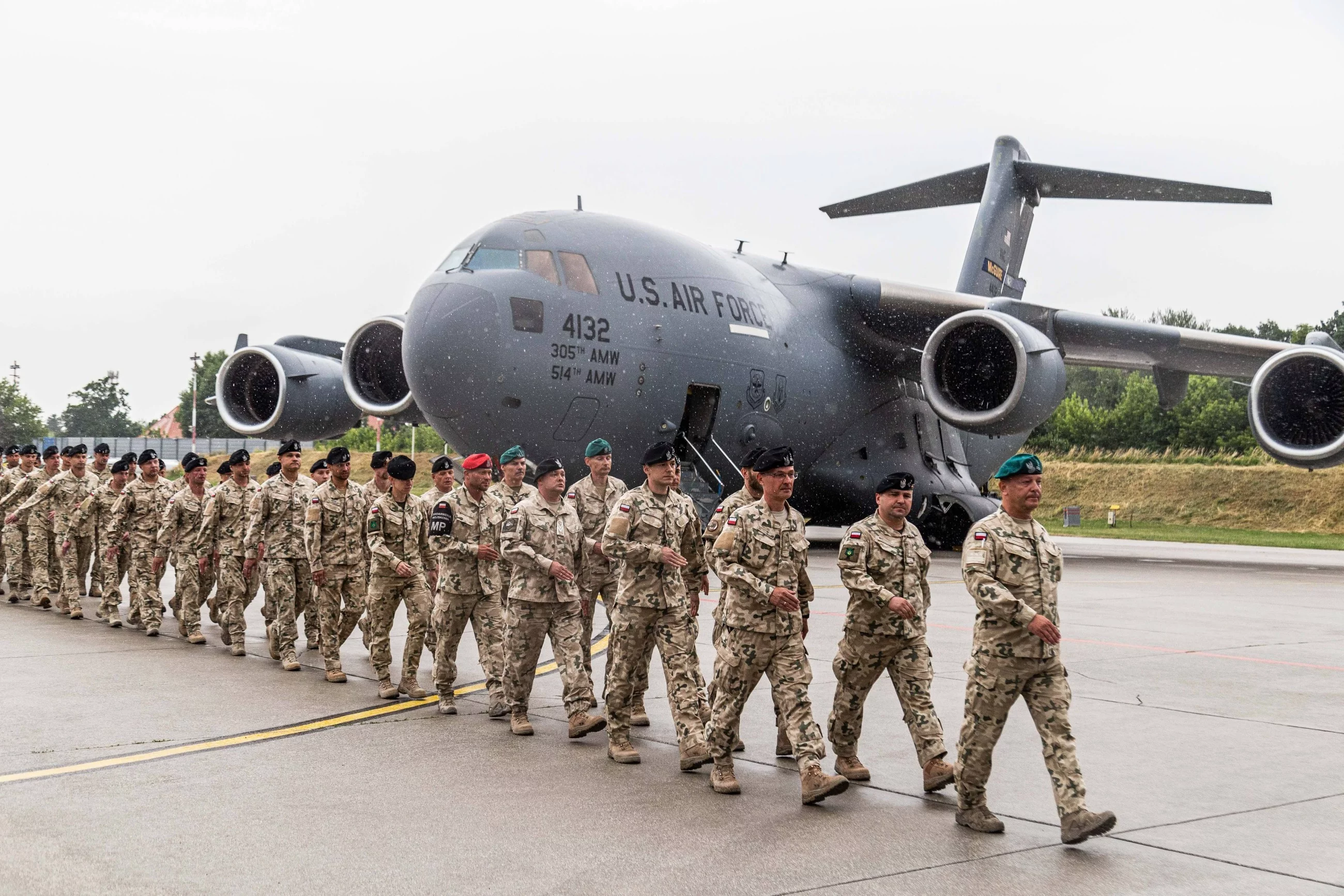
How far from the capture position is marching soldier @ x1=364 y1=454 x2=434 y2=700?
317 inches

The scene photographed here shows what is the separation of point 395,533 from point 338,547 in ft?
2.40

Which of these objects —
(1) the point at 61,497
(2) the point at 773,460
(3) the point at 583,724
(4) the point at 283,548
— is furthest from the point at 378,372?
(2) the point at 773,460

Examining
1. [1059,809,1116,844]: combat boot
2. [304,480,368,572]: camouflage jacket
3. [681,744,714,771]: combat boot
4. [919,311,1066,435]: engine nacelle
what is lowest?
[681,744,714,771]: combat boot

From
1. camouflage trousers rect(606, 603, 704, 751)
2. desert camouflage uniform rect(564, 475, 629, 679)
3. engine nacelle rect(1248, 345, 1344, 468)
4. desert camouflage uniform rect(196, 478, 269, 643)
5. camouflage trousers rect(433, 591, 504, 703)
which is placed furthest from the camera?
engine nacelle rect(1248, 345, 1344, 468)

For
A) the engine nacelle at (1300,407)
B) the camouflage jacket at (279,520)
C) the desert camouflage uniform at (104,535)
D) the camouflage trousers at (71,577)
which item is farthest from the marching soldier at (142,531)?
the engine nacelle at (1300,407)

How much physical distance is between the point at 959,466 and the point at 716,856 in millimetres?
17845

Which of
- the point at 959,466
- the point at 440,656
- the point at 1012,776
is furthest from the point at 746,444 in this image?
the point at 1012,776

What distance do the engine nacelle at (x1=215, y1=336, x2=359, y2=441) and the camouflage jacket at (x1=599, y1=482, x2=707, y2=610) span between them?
1342cm

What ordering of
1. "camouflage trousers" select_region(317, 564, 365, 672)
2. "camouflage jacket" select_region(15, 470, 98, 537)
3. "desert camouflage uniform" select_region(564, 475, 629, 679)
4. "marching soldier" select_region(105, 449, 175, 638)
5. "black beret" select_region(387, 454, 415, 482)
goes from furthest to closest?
"camouflage jacket" select_region(15, 470, 98, 537), "marching soldier" select_region(105, 449, 175, 638), "camouflage trousers" select_region(317, 564, 365, 672), "black beret" select_region(387, 454, 415, 482), "desert camouflage uniform" select_region(564, 475, 629, 679)

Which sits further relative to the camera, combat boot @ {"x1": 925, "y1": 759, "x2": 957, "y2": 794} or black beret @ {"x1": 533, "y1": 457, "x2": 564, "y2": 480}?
black beret @ {"x1": 533, "y1": 457, "x2": 564, "y2": 480}

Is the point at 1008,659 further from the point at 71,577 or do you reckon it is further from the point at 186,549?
the point at 71,577

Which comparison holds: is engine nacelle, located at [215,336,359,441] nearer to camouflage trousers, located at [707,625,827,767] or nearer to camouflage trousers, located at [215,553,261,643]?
camouflage trousers, located at [215,553,261,643]

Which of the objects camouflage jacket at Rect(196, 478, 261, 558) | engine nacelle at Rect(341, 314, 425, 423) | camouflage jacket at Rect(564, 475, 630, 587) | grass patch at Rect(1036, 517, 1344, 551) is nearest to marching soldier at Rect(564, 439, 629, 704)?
camouflage jacket at Rect(564, 475, 630, 587)

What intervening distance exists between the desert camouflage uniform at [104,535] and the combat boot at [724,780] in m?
8.02
